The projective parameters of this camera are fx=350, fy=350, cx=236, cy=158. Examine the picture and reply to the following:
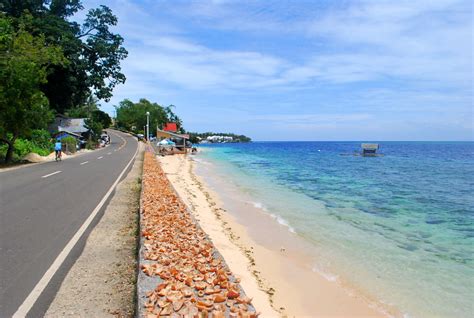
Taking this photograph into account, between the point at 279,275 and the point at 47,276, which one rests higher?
the point at 47,276

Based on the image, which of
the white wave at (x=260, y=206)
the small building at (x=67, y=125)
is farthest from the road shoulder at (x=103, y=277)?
the small building at (x=67, y=125)

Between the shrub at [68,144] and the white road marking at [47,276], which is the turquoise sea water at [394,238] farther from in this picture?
the shrub at [68,144]

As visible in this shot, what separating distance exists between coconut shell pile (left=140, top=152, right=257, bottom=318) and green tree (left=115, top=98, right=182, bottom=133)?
3718 inches

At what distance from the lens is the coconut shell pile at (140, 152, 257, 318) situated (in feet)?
11.7

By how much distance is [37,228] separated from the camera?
23.9 feet

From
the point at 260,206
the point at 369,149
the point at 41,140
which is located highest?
the point at 369,149

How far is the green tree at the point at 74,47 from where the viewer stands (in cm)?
4141

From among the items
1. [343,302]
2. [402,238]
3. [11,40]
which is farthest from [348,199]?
[11,40]

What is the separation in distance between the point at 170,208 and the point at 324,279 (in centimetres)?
387

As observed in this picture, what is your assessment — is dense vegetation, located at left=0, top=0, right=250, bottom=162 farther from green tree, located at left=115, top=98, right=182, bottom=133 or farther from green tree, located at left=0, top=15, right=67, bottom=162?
green tree, located at left=115, top=98, right=182, bottom=133

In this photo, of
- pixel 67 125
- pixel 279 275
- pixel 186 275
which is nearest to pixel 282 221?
pixel 279 275

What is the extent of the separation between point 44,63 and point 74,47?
20.4 metres

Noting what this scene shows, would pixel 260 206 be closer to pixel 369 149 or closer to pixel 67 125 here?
pixel 67 125

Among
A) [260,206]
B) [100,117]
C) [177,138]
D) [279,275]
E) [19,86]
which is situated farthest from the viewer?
[100,117]
